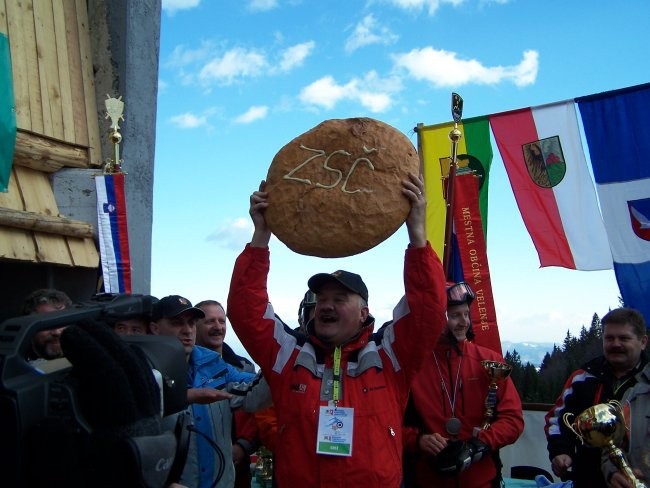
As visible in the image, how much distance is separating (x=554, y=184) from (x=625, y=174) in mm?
657

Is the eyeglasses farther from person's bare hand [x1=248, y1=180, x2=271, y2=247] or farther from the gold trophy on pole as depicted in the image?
the gold trophy on pole

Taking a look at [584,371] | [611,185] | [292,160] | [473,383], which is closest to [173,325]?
[292,160]

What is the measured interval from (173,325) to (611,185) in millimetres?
4509

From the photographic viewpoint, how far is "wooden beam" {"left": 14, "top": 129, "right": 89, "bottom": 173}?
5726 millimetres

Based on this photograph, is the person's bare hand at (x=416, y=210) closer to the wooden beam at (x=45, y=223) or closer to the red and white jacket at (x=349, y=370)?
the red and white jacket at (x=349, y=370)

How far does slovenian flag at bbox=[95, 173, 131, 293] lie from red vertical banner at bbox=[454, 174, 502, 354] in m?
3.20

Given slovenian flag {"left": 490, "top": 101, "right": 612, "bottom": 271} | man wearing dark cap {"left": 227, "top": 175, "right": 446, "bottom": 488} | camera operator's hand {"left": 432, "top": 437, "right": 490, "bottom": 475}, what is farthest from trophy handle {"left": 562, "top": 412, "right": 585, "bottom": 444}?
slovenian flag {"left": 490, "top": 101, "right": 612, "bottom": 271}

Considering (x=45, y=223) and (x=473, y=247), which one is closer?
(x=45, y=223)

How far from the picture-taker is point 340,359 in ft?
10.1

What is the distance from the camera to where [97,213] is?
6.12 metres

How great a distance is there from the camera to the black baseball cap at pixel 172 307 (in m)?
3.68

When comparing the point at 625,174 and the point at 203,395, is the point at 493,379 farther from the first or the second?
the point at 625,174

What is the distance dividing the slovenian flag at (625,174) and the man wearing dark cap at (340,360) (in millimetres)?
3570

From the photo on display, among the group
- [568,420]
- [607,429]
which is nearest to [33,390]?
[607,429]
